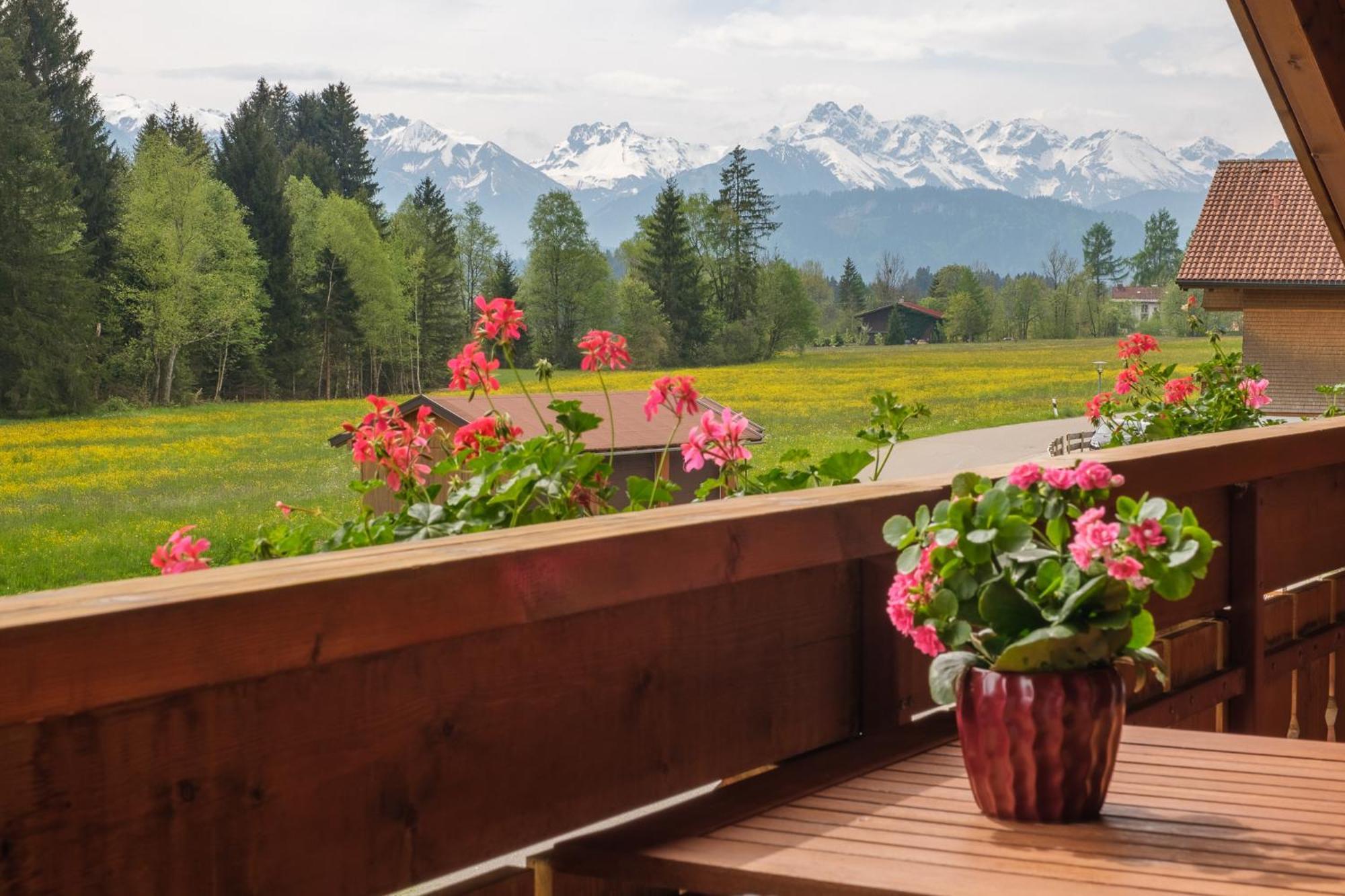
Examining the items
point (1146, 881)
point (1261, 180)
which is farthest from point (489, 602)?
point (1261, 180)

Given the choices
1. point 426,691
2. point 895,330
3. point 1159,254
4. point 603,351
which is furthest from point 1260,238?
point 1159,254

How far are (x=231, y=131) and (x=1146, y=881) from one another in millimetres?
8275

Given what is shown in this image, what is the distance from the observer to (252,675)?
1.81 ft

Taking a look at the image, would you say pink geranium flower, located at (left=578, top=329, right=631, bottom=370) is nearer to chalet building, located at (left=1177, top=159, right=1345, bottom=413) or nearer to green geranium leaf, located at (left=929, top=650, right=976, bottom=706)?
green geranium leaf, located at (left=929, top=650, right=976, bottom=706)

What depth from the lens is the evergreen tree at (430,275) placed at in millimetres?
8484

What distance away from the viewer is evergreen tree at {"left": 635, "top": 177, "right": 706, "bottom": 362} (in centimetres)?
1001

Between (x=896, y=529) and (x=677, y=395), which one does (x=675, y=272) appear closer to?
(x=677, y=395)

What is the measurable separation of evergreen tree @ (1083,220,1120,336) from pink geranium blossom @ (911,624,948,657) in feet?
51.3

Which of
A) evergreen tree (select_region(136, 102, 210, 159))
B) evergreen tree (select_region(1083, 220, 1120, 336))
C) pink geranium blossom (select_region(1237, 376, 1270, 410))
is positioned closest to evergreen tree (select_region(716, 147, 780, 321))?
evergreen tree (select_region(136, 102, 210, 159))

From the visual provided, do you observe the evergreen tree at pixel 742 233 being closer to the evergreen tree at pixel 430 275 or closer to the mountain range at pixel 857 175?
the mountain range at pixel 857 175

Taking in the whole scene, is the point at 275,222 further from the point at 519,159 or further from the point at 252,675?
the point at 519,159

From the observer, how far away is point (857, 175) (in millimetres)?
31516

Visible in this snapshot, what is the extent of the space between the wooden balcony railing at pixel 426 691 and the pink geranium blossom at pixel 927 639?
4.1 inches

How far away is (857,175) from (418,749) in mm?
31860
